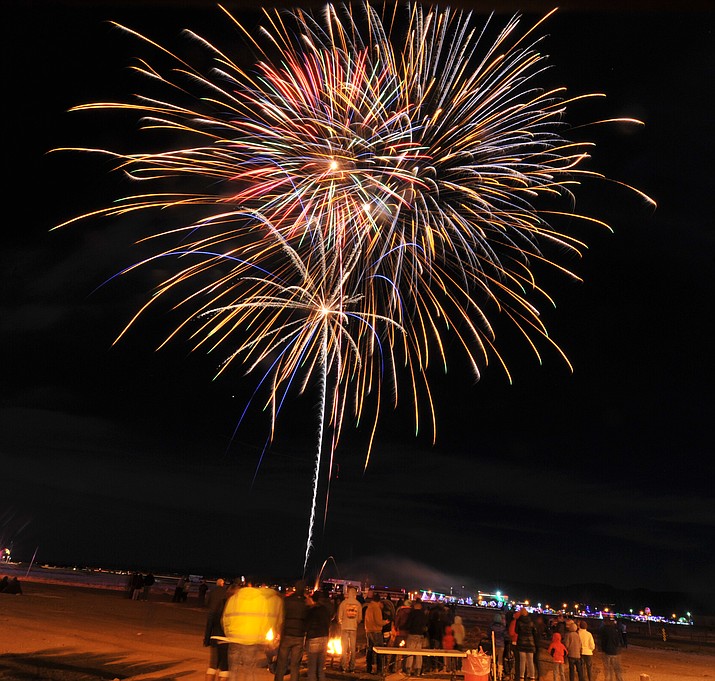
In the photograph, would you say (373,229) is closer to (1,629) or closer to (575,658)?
(575,658)

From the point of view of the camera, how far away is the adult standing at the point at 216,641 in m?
8.72

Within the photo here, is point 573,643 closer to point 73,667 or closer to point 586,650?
point 586,650

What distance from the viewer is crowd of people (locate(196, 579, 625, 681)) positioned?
807 centimetres

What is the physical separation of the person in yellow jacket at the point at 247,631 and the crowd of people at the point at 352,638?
1cm

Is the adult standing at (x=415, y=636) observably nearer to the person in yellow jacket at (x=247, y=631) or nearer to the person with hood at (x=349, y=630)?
the person with hood at (x=349, y=630)

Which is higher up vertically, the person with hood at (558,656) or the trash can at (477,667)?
the person with hood at (558,656)

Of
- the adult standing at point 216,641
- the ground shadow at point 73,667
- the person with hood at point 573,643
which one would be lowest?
the ground shadow at point 73,667

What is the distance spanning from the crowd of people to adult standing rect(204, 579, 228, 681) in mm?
12

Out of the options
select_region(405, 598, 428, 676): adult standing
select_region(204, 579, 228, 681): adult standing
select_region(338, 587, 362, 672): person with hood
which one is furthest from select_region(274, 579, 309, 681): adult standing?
select_region(405, 598, 428, 676): adult standing

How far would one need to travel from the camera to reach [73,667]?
10484mm

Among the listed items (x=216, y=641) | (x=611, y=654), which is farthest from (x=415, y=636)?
(x=216, y=641)

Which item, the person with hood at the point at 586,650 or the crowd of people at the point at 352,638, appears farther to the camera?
the person with hood at the point at 586,650

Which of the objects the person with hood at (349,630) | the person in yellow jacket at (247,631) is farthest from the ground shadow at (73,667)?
the person with hood at (349,630)

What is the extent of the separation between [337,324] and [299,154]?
459 centimetres
